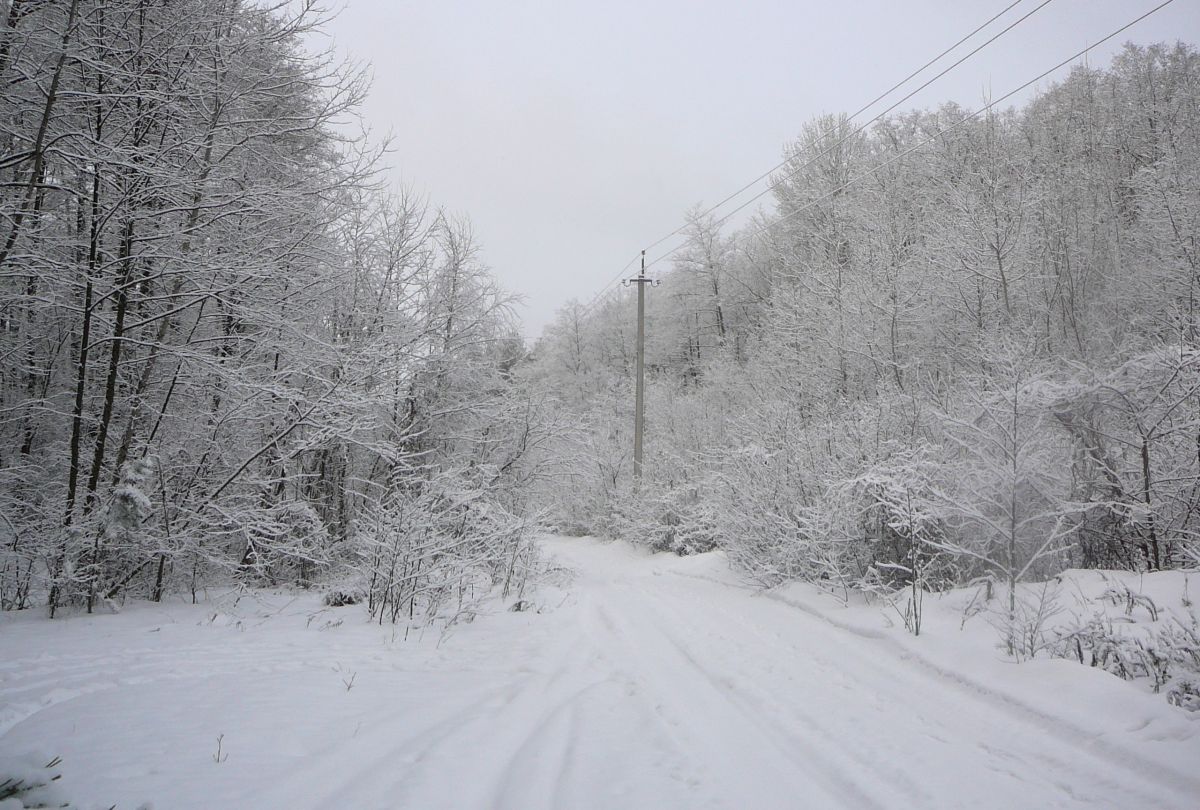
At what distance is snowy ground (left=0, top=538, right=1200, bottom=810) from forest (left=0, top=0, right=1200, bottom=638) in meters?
1.66

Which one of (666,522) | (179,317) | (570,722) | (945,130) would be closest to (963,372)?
(570,722)

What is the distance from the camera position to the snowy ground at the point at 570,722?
9.20 ft

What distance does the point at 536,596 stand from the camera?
32.1 ft

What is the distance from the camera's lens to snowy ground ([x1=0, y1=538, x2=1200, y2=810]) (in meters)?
2.80

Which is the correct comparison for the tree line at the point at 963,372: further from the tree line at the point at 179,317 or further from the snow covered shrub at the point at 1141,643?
the tree line at the point at 179,317

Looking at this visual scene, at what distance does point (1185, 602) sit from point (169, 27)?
11902 mm

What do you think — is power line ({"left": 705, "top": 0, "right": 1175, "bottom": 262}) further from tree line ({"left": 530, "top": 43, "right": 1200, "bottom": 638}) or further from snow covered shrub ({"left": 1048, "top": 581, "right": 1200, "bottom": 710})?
snow covered shrub ({"left": 1048, "top": 581, "right": 1200, "bottom": 710})

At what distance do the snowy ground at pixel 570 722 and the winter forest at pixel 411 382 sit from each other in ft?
0.90

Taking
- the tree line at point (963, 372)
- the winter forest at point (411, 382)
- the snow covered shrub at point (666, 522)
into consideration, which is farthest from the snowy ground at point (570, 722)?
the snow covered shrub at point (666, 522)

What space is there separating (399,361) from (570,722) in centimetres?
766

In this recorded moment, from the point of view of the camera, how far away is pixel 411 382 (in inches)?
451

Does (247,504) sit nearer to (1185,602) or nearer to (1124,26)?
(1185,602)

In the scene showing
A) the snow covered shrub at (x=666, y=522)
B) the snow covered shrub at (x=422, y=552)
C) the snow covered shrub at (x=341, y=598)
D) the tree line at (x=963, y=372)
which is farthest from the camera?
the snow covered shrub at (x=666, y=522)

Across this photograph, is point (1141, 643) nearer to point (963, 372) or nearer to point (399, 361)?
point (963, 372)
